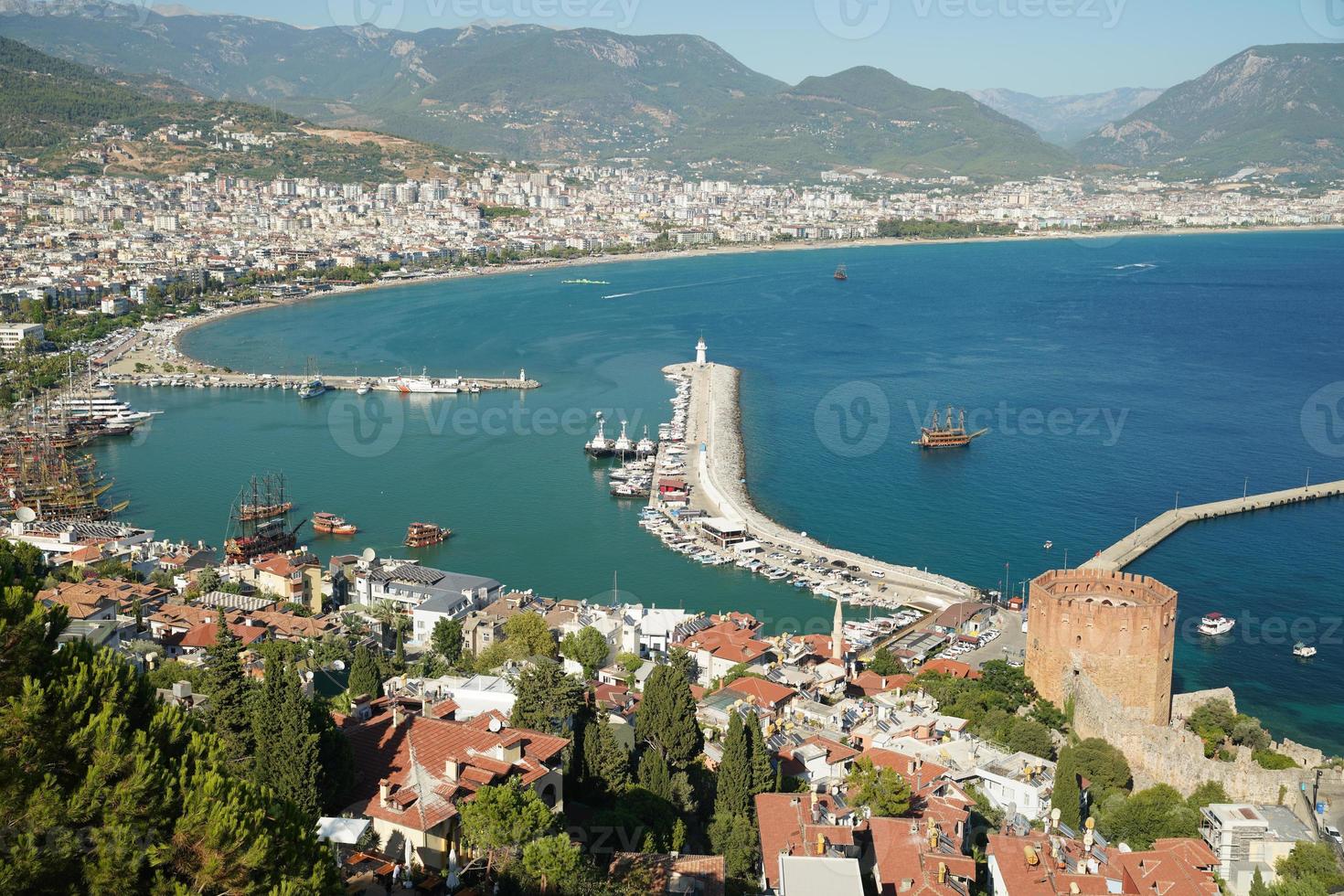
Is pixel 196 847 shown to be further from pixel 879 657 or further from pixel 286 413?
pixel 286 413

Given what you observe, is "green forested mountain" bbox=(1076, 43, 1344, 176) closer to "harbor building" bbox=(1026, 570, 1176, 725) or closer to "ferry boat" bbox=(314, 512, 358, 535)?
"ferry boat" bbox=(314, 512, 358, 535)

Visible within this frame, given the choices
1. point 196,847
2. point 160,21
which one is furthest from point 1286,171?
point 160,21

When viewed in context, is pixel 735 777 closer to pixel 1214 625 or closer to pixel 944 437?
pixel 1214 625

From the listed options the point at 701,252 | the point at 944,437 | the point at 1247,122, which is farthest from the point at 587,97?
the point at 944,437

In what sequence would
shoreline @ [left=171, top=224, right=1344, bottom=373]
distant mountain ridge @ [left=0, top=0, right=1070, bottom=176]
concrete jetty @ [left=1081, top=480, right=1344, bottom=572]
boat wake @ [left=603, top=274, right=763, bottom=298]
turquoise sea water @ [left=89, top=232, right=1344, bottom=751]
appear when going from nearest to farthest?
turquoise sea water @ [left=89, top=232, right=1344, bottom=751] → concrete jetty @ [left=1081, top=480, right=1344, bottom=572] → shoreline @ [left=171, top=224, right=1344, bottom=373] → boat wake @ [left=603, top=274, right=763, bottom=298] → distant mountain ridge @ [left=0, top=0, right=1070, bottom=176]

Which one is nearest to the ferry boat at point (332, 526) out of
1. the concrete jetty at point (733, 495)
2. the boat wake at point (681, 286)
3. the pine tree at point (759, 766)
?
the concrete jetty at point (733, 495)

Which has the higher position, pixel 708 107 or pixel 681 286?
pixel 708 107

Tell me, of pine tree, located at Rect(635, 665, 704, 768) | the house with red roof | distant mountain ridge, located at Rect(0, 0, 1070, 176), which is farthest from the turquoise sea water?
distant mountain ridge, located at Rect(0, 0, 1070, 176)
